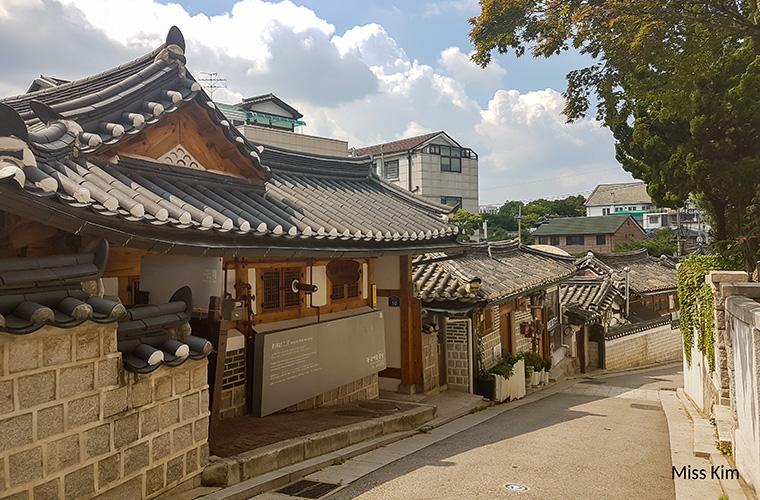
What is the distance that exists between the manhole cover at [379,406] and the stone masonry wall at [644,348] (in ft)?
70.5

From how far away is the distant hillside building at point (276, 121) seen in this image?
20.5 metres

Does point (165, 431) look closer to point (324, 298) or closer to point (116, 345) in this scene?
point (116, 345)

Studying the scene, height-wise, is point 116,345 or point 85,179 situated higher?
point 85,179

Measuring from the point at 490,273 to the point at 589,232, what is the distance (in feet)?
185

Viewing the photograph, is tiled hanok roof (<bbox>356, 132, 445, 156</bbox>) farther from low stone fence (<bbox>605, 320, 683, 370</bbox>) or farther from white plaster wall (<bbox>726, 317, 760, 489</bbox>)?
white plaster wall (<bbox>726, 317, 760, 489</bbox>)

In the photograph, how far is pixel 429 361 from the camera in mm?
16312

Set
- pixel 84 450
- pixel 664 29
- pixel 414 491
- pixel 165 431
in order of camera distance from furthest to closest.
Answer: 1. pixel 664 29
2. pixel 414 491
3. pixel 165 431
4. pixel 84 450

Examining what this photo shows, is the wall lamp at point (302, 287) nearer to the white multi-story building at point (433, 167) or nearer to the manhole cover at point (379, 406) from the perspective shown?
the manhole cover at point (379, 406)

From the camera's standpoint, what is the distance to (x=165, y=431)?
22.3ft

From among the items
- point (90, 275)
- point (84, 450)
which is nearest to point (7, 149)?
point (90, 275)

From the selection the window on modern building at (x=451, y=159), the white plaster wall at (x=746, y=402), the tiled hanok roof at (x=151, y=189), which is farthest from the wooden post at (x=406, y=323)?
the window on modern building at (x=451, y=159)

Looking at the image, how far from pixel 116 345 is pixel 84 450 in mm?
1107

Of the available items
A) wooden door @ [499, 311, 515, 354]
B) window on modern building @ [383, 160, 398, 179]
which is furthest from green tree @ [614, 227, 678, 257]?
wooden door @ [499, 311, 515, 354]

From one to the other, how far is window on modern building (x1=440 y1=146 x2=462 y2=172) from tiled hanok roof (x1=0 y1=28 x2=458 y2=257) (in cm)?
4617
